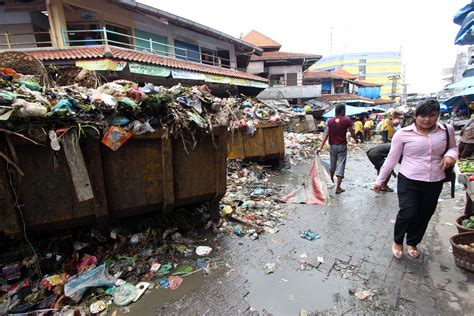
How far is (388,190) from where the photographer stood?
4.85 metres

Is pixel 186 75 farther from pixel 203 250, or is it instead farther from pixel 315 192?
pixel 203 250

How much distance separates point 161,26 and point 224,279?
538 inches

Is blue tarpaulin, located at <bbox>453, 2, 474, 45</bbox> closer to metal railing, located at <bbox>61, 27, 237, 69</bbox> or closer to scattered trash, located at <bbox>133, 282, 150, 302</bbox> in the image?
scattered trash, located at <bbox>133, 282, 150, 302</bbox>

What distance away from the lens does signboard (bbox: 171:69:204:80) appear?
34.4ft

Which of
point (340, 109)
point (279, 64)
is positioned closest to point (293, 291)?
point (340, 109)

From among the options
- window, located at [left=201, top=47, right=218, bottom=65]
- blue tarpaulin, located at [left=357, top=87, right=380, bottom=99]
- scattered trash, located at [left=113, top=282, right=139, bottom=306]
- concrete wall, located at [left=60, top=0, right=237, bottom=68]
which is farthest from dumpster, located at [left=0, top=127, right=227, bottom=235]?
blue tarpaulin, located at [left=357, top=87, right=380, bottom=99]

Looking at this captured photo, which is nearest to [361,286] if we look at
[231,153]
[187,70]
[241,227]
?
[241,227]

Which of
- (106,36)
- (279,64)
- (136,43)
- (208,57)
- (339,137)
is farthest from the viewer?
(279,64)

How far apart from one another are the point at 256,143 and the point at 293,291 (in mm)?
4016

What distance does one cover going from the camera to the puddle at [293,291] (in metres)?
2.05

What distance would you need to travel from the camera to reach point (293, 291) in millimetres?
2219

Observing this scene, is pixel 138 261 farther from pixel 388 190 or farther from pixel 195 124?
pixel 388 190

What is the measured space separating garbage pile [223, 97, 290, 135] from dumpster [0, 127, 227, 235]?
262 cm

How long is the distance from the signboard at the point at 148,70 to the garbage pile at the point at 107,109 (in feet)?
22.3
